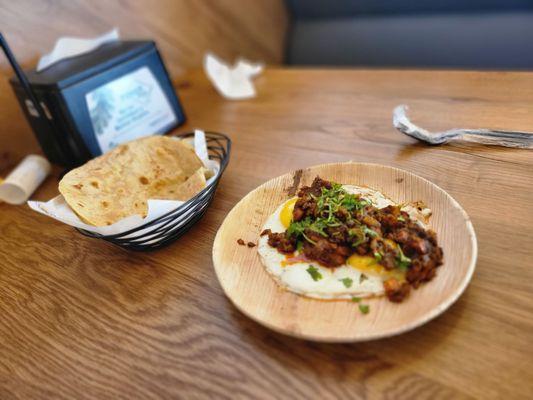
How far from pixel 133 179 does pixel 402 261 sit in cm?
87

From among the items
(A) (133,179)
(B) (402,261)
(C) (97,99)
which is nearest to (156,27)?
(C) (97,99)

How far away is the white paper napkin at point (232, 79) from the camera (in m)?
1.99

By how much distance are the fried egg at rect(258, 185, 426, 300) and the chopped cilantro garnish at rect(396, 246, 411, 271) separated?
0.01 metres

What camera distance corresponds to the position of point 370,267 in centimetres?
88

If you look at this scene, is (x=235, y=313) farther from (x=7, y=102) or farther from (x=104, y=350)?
(x=7, y=102)

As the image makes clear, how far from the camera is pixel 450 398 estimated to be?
69 cm

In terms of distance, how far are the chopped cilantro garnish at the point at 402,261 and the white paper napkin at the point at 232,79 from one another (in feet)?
4.32

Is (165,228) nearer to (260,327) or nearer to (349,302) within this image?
(260,327)

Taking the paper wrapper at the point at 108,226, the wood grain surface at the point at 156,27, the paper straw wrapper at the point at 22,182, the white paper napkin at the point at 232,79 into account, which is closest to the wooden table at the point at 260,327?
the paper straw wrapper at the point at 22,182

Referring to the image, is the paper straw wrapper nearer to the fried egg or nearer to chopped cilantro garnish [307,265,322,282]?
the fried egg

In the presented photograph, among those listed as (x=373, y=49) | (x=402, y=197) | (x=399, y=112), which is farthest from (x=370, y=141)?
(x=373, y=49)

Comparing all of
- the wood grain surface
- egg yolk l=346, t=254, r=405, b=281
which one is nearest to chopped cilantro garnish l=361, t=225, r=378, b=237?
egg yolk l=346, t=254, r=405, b=281

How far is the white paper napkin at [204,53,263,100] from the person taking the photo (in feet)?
6.51

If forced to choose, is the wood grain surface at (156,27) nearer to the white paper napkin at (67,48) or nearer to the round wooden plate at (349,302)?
the white paper napkin at (67,48)
